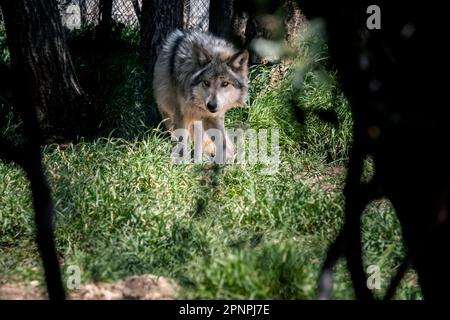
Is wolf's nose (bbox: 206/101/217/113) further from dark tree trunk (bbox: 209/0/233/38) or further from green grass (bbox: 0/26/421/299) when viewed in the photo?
dark tree trunk (bbox: 209/0/233/38)

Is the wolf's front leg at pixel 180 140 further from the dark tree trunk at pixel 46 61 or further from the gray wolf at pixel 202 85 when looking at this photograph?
the dark tree trunk at pixel 46 61

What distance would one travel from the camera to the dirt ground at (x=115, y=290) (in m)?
4.21

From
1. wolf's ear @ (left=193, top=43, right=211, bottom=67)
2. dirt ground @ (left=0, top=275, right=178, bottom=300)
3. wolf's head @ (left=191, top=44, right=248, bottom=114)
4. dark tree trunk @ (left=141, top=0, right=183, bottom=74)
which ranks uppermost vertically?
dark tree trunk @ (left=141, top=0, right=183, bottom=74)

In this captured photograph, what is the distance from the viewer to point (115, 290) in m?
4.31

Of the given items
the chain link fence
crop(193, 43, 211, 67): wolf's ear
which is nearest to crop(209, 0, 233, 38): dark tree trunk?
the chain link fence

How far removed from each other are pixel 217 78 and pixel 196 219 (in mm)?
2317

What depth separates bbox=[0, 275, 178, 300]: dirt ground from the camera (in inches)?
166

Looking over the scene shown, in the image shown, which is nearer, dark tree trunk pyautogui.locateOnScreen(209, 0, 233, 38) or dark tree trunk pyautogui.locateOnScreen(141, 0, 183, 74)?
dark tree trunk pyautogui.locateOnScreen(141, 0, 183, 74)

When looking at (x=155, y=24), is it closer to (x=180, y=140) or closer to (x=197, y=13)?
(x=180, y=140)

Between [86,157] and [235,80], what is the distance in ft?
5.95

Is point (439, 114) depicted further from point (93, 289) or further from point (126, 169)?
point (126, 169)

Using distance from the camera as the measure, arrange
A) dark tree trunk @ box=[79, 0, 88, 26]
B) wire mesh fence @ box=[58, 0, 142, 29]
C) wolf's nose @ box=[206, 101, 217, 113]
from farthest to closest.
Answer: dark tree trunk @ box=[79, 0, 88, 26] → wire mesh fence @ box=[58, 0, 142, 29] → wolf's nose @ box=[206, 101, 217, 113]

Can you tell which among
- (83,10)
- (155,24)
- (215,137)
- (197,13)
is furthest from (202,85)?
(197,13)

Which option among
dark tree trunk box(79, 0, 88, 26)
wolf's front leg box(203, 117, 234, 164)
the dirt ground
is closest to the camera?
the dirt ground
